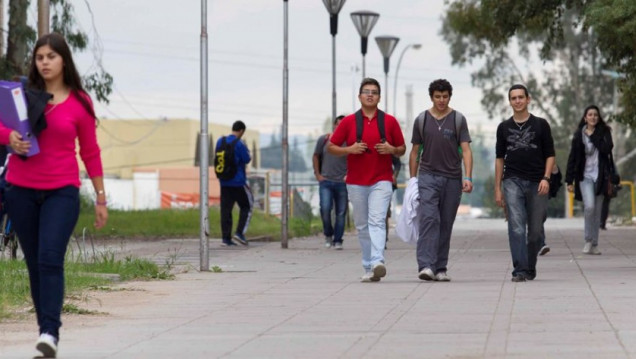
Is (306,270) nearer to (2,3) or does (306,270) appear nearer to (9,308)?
(9,308)

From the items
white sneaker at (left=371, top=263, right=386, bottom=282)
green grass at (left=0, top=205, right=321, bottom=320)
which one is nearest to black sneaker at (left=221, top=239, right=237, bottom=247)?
green grass at (left=0, top=205, right=321, bottom=320)

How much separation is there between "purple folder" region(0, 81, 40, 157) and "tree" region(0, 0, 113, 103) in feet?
74.8

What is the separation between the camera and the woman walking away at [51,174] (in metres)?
8.73

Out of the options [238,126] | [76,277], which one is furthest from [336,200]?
[76,277]

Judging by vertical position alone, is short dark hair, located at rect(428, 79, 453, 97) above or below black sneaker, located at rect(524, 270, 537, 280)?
above

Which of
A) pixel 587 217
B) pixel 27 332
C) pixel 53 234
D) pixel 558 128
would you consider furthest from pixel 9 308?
pixel 558 128

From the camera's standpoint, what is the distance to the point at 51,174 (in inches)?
344

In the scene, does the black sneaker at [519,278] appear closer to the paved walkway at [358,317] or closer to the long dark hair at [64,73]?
the paved walkway at [358,317]

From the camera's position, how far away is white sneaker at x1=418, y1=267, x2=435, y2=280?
14461 millimetres

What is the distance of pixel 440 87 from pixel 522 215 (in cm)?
138

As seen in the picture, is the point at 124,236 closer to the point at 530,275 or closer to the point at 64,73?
the point at 530,275

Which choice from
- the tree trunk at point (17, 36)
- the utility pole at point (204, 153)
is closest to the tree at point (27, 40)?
the tree trunk at point (17, 36)

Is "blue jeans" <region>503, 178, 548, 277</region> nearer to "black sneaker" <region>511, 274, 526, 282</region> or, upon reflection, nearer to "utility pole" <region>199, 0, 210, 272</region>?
"black sneaker" <region>511, 274, 526, 282</region>

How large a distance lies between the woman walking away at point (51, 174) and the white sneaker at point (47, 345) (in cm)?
5
